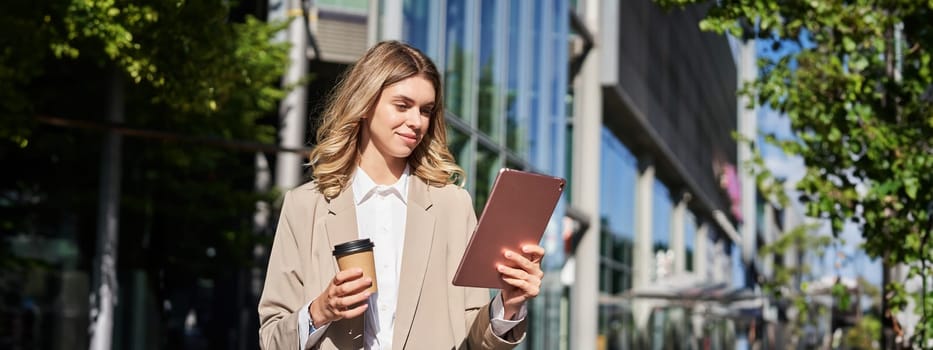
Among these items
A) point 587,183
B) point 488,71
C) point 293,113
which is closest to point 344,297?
point 293,113

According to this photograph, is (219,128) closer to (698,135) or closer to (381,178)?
(381,178)

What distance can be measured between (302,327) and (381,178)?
1.52 ft

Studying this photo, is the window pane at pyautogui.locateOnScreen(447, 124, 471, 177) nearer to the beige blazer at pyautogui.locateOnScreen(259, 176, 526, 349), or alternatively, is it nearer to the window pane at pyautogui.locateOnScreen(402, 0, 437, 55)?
the window pane at pyautogui.locateOnScreen(402, 0, 437, 55)

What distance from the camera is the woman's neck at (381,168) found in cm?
329

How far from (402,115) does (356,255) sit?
0.46 meters

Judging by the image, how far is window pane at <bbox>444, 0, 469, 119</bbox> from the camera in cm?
1508

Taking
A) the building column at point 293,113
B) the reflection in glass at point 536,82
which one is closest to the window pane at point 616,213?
the reflection in glass at point 536,82

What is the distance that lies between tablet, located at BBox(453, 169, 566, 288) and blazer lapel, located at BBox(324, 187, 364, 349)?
297 mm

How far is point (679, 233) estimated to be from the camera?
45.6 m

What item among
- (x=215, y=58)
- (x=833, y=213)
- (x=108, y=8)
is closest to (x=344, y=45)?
(x=215, y=58)

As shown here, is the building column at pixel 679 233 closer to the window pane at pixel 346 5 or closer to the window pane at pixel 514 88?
the window pane at pixel 514 88

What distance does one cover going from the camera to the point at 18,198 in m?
13.4

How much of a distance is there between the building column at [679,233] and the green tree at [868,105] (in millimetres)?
36019

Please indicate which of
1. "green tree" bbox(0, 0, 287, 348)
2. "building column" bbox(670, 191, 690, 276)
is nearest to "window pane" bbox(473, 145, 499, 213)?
"green tree" bbox(0, 0, 287, 348)
